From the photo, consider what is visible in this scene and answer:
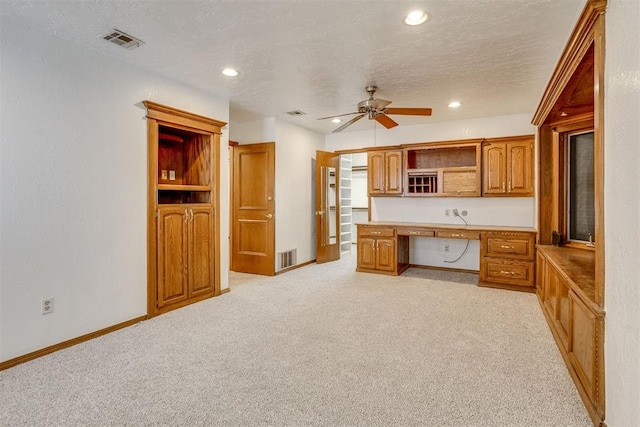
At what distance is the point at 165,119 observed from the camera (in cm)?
356

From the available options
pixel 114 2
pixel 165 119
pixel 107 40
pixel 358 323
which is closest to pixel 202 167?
pixel 165 119

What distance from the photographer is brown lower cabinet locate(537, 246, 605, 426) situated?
72.2 inches

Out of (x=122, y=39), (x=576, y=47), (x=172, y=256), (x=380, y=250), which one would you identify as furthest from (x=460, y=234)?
(x=122, y=39)

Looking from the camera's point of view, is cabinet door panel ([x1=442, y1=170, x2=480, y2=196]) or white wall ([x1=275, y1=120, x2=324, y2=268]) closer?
cabinet door panel ([x1=442, y1=170, x2=480, y2=196])

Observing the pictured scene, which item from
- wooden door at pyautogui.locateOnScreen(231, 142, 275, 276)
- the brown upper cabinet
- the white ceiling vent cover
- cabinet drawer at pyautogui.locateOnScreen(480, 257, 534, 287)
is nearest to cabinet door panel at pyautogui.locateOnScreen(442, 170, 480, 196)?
the brown upper cabinet

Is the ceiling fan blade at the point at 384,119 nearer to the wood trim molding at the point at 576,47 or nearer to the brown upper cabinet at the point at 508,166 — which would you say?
the wood trim molding at the point at 576,47

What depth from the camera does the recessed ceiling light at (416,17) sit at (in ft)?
7.94

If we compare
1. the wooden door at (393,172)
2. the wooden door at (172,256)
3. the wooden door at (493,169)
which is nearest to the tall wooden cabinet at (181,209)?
the wooden door at (172,256)

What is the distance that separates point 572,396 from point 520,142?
12.6 feet

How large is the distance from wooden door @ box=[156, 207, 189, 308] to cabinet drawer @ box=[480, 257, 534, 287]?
3845 mm

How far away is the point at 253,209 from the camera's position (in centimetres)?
550

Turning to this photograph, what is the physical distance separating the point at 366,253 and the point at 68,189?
4.01 meters

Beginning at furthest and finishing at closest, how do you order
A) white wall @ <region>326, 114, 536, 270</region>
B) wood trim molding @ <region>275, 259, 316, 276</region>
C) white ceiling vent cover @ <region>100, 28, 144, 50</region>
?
1. wood trim molding @ <region>275, 259, 316, 276</region>
2. white wall @ <region>326, 114, 536, 270</region>
3. white ceiling vent cover @ <region>100, 28, 144, 50</region>

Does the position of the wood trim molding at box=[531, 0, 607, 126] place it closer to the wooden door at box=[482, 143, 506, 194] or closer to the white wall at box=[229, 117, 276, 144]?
the wooden door at box=[482, 143, 506, 194]
